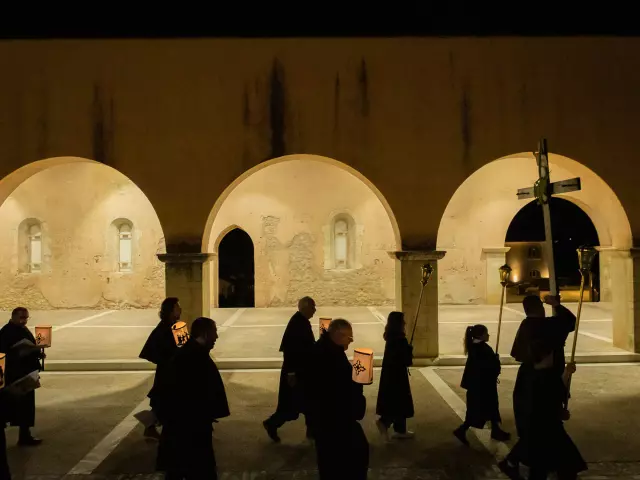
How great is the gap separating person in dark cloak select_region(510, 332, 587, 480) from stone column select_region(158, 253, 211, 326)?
6.41m

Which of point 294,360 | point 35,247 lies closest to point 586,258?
point 294,360

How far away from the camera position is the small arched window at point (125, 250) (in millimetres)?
17375

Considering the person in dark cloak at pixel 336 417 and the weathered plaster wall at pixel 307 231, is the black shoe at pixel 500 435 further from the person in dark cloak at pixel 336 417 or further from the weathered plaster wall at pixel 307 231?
the weathered plaster wall at pixel 307 231

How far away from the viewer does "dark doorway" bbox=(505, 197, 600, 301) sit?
18797 mm

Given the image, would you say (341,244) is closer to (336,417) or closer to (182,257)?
(182,257)

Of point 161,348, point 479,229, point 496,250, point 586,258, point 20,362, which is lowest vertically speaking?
point 20,362

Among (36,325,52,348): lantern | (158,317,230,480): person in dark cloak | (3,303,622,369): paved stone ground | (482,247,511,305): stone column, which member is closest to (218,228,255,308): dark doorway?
(3,303,622,369): paved stone ground

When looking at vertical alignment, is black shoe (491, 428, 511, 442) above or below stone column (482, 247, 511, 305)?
below

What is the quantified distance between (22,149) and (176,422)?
766 cm

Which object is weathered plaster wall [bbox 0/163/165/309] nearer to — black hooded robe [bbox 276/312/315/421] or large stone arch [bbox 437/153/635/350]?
large stone arch [bbox 437/153/635/350]

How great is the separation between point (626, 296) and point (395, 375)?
6.31m

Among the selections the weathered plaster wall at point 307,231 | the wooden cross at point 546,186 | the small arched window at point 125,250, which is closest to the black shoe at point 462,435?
the wooden cross at point 546,186

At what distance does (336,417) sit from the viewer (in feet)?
11.8

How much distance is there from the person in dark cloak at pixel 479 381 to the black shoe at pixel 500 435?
189 millimetres
